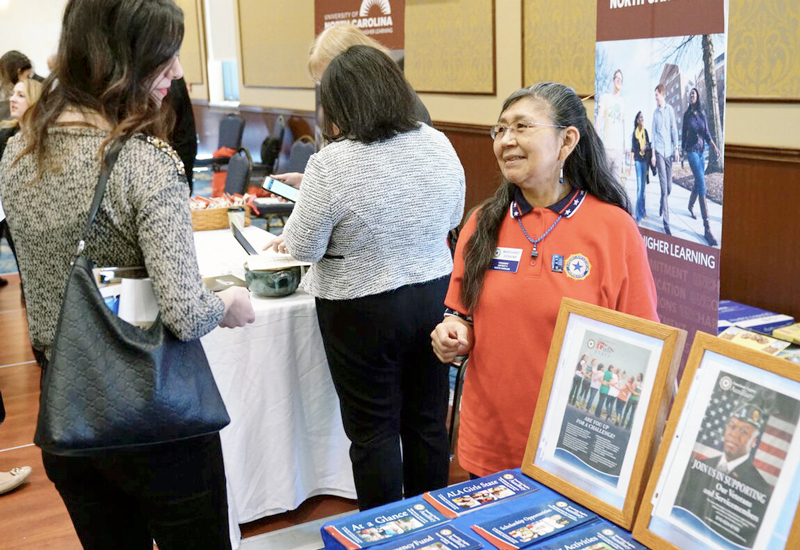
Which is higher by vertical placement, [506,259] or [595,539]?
[506,259]

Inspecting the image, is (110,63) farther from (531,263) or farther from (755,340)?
(755,340)

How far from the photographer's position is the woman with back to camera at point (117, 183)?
1275 millimetres

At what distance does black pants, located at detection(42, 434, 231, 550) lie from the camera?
137cm

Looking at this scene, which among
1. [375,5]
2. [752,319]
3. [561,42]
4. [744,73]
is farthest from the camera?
[375,5]

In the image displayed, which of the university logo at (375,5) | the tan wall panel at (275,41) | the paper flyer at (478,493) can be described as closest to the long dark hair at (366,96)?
the paper flyer at (478,493)

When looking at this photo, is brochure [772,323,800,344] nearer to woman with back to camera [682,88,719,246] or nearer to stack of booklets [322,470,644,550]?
woman with back to camera [682,88,719,246]

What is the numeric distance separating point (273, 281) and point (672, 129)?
1.30m

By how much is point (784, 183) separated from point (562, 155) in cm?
159

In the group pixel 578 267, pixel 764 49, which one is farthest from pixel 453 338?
pixel 764 49

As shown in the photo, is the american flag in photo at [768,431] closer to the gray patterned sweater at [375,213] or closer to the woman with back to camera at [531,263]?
the woman with back to camera at [531,263]

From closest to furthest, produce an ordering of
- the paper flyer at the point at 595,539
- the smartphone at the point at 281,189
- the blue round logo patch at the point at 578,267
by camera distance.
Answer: the paper flyer at the point at 595,539 → the blue round logo patch at the point at 578,267 → the smartphone at the point at 281,189

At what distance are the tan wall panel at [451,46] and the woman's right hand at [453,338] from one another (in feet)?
10.1

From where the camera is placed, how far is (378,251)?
2.18 meters

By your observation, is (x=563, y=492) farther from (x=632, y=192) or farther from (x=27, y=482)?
(x=27, y=482)
